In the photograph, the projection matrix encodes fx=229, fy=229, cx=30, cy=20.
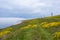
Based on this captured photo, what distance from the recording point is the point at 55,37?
5044cm

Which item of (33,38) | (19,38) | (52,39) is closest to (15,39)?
(19,38)

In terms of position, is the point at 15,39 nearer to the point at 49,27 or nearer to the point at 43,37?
the point at 43,37

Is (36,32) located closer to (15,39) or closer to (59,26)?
(15,39)

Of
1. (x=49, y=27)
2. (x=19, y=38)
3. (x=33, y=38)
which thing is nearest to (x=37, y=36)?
(x=33, y=38)

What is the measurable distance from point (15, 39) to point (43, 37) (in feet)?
22.6

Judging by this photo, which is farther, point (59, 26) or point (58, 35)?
point (59, 26)

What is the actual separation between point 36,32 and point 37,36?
5.19ft

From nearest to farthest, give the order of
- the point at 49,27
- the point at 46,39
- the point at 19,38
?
the point at 46,39
the point at 19,38
the point at 49,27

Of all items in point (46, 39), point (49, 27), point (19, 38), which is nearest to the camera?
point (46, 39)

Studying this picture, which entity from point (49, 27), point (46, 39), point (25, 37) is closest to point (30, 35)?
point (25, 37)

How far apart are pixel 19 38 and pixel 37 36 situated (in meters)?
4.19

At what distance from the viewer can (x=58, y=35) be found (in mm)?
51500

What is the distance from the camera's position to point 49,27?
6506 centimetres

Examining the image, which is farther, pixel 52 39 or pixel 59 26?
pixel 59 26
